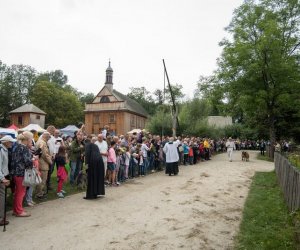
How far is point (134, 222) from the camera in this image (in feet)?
24.8

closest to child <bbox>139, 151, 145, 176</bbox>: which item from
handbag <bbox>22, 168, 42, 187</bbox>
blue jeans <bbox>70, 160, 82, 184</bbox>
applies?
blue jeans <bbox>70, 160, 82, 184</bbox>

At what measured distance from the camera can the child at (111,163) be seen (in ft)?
42.2

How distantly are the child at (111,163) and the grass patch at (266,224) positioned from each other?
5282 mm

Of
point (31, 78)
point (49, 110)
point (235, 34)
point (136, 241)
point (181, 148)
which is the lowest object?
point (136, 241)

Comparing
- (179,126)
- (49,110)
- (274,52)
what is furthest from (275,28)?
(49,110)

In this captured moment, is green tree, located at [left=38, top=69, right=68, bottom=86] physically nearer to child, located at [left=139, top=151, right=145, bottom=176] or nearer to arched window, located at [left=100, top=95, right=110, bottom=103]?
arched window, located at [left=100, top=95, right=110, bottom=103]

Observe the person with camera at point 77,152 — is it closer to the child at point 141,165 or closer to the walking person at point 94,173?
the walking person at point 94,173

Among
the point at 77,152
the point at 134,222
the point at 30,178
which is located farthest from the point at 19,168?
the point at 77,152

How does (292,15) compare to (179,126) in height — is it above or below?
above

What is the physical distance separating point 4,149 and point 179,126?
3112 centimetres

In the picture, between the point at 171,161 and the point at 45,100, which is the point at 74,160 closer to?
the point at 171,161

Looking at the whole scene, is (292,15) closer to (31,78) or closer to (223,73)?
(223,73)

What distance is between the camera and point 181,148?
2189cm

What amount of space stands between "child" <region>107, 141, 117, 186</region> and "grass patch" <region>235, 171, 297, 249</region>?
5282 millimetres
